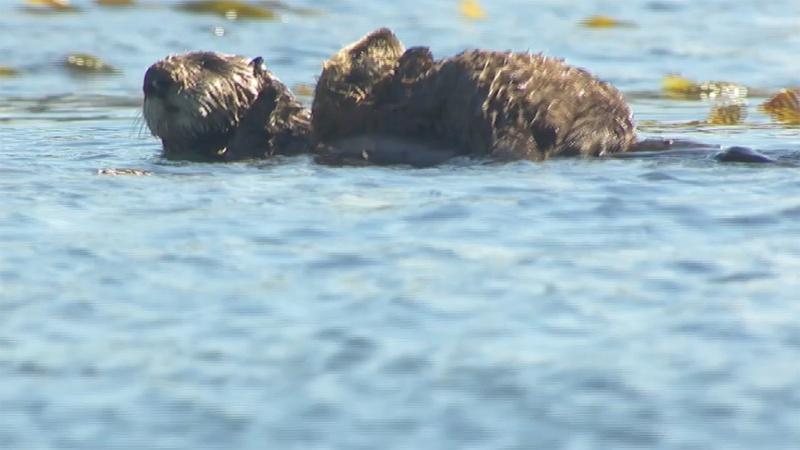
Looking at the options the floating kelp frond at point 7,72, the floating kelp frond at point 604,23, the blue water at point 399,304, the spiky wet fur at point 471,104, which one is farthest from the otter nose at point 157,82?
the floating kelp frond at point 604,23

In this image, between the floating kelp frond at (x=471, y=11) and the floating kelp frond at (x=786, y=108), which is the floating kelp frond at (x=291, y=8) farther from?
the floating kelp frond at (x=786, y=108)

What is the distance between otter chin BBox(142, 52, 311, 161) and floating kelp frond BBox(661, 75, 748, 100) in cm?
442

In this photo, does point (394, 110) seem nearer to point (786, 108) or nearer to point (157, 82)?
point (157, 82)

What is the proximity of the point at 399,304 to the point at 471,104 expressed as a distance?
6.89 ft

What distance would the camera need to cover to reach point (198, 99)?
6.91 meters

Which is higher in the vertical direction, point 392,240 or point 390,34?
point 390,34

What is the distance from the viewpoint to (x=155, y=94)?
6.89 m

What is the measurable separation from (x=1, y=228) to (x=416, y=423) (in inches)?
99.1

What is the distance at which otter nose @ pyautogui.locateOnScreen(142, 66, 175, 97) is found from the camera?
6.84m

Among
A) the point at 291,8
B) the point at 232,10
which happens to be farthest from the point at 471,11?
the point at 232,10

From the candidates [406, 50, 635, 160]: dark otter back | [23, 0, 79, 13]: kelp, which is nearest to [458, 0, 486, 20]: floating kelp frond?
[23, 0, 79, 13]: kelp

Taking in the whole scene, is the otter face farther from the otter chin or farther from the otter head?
the otter head

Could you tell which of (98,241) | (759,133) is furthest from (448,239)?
(759,133)

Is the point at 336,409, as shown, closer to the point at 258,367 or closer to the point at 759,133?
the point at 258,367
